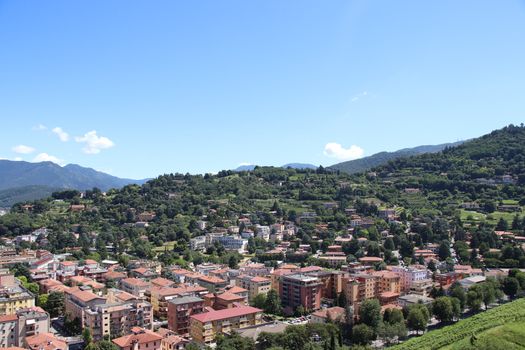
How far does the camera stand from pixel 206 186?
74125 millimetres

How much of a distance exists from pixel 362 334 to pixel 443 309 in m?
6.16

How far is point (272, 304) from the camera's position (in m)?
29.4

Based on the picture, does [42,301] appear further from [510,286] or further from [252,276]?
[510,286]

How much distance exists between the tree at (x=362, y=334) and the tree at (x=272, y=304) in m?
6.56

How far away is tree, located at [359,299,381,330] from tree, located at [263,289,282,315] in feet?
18.3

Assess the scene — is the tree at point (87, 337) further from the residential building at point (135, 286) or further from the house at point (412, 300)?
the house at point (412, 300)

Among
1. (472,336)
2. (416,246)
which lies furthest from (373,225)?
(472,336)

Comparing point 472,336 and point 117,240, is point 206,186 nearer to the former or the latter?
point 117,240

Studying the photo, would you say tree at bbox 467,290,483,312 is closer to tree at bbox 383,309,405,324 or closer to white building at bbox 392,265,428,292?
white building at bbox 392,265,428,292

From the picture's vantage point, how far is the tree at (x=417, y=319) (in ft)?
82.8

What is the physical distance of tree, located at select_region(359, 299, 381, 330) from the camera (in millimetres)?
25013

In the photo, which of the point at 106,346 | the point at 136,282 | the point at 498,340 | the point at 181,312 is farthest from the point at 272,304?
the point at 498,340

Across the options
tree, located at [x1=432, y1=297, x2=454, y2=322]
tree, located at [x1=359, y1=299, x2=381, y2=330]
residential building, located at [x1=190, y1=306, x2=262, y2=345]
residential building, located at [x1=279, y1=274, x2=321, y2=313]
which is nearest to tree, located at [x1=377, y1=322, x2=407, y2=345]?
tree, located at [x1=359, y1=299, x2=381, y2=330]

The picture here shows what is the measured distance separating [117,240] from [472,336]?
3794cm
